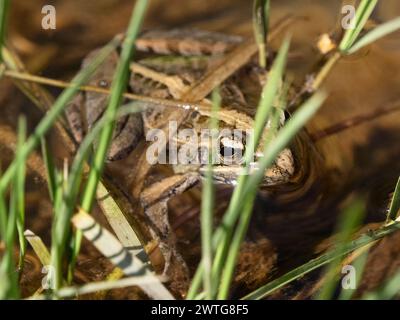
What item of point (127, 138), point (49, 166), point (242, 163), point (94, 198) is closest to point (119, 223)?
point (94, 198)

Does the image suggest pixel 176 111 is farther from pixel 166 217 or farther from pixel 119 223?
pixel 119 223

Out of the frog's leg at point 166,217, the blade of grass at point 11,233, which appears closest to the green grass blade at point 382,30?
the frog's leg at point 166,217

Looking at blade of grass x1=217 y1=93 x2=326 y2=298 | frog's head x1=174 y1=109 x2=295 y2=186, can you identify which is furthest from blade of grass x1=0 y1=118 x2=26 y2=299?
frog's head x1=174 y1=109 x2=295 y2=186

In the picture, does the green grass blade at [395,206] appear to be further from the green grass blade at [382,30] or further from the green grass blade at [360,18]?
the green grass blade at [360,18]

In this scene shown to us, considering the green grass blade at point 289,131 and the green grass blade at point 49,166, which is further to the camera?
the green grass blade at point 49,166

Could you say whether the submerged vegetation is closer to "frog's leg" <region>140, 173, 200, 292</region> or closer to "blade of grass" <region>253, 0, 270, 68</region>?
"frog's leg" <region>140, 173, 200, 292</region>
